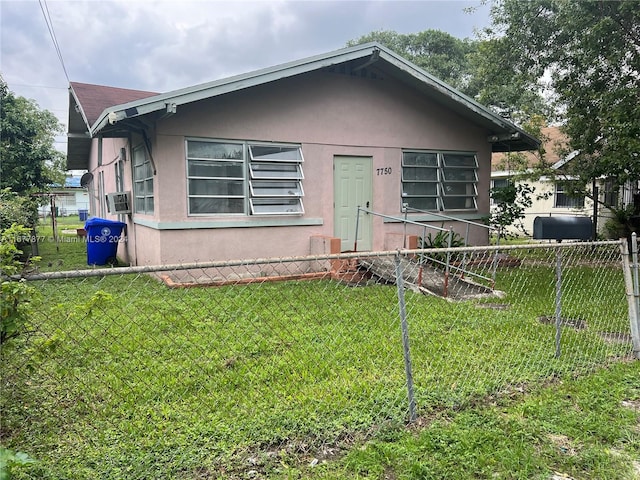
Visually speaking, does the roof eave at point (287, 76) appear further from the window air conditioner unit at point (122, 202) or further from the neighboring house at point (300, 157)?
the window air conditioner unit at point (122, 202)

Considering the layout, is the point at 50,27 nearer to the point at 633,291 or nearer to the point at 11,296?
the point at 11,296

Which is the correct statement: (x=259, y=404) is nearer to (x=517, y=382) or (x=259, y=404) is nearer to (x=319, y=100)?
(x=517, y=382)

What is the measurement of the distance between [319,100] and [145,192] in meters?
3.89

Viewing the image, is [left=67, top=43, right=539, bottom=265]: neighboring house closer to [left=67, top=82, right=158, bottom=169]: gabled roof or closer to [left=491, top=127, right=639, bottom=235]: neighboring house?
[left=67, top=82, right=158, bottom=169]: gabled roof

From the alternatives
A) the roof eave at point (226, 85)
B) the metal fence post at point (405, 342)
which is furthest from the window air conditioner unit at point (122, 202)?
the metal fence post at point (405, 342)

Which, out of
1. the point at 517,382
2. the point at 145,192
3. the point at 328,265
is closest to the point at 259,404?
the point at 517,382

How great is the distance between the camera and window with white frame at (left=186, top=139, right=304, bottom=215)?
8.02m

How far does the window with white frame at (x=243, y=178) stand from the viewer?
8.02 metres

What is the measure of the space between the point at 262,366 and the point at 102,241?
23.4 feet

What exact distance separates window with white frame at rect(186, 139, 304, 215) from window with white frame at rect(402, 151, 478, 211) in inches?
107

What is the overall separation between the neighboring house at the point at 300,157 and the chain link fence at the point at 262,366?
179 cm

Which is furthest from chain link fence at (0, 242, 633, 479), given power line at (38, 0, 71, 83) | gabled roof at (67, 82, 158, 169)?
gabled roof at (67, 82, 158, 169)

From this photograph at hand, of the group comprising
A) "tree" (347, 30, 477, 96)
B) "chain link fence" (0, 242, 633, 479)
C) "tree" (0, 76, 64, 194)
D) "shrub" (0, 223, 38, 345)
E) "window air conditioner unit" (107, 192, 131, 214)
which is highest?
"tree" (347, 30, 477, 96)

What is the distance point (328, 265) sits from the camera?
27.8 ft
